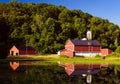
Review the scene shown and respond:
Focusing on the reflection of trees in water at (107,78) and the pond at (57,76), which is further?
the reflection of trees in water at (107,78)

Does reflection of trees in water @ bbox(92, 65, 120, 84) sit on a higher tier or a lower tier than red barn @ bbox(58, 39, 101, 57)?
lower

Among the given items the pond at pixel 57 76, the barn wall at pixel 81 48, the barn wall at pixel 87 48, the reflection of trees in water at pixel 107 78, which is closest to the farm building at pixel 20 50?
the barn wall at pixel 81 48

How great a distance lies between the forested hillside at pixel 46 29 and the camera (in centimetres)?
13250

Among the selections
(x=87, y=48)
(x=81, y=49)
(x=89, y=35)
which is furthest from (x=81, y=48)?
(x=89, y=35)

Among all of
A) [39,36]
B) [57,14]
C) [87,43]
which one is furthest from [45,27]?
[57,14]

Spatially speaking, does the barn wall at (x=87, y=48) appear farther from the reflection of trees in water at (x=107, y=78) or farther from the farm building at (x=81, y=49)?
the reflection of trees in water at (x=107, y=78)

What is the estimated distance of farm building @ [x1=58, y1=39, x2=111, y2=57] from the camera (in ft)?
380

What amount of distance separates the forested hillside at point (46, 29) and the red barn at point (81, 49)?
40.5 ft

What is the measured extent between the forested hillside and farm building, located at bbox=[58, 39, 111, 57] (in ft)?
40.5

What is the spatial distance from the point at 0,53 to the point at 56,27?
6283 cm

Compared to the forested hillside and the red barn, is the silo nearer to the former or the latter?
the forested hillside

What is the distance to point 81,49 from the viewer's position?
383 ft

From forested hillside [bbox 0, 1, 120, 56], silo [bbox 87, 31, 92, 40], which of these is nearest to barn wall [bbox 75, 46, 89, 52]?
forested hillside [bbox 0, 1, 120, 56]

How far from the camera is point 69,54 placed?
116m
